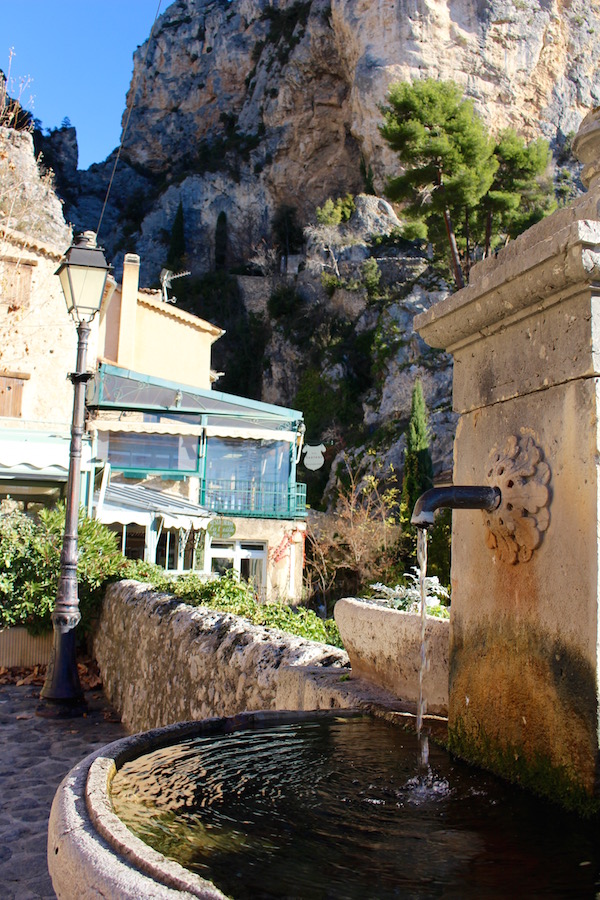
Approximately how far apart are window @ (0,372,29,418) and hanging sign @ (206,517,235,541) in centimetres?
531

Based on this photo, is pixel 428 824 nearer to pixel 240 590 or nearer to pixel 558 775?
pixel 558 775

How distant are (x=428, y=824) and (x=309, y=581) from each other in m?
18.4

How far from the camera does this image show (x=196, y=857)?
1519mm

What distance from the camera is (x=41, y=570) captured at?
8484mm

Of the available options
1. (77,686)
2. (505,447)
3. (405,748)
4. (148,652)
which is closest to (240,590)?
(148,652)

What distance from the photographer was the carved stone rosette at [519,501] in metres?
1.92

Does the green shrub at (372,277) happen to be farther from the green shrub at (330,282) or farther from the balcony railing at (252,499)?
the balcony railing at (252,499)

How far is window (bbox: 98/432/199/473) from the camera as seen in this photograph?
62.1 feet

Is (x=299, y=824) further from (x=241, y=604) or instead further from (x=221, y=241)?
(x=221, y=241)

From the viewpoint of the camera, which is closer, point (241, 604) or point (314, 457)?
point (241, 604)

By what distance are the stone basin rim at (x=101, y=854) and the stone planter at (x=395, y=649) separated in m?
1.15

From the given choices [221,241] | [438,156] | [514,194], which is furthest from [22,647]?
[221,241]

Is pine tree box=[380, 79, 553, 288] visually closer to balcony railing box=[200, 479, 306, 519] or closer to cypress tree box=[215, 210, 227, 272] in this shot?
balcony railing box=[200, 479, 306, 519]

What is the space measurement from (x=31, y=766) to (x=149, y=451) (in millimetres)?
14607
